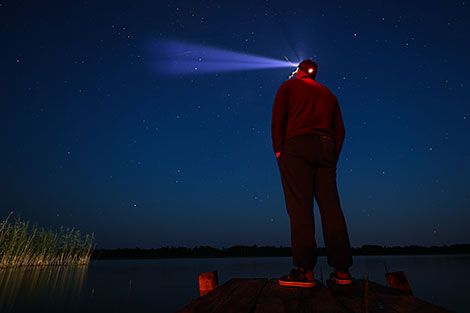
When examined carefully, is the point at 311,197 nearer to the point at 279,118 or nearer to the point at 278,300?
the point at 279,118

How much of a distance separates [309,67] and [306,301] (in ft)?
9.22

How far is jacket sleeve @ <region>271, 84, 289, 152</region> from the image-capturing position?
10.1 feet

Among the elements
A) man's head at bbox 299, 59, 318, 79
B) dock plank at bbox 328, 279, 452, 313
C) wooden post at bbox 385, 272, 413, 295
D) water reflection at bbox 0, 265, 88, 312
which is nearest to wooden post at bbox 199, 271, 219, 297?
dock plank at bbox 328, 279, 452, 313

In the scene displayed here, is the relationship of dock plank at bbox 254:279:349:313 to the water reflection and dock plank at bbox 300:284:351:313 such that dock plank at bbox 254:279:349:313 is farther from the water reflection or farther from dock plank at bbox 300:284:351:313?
the water reflection

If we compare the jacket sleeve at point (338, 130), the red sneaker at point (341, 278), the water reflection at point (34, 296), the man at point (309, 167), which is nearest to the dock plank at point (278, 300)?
the man at point (309, 167)

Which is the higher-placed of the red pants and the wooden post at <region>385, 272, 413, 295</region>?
the red pants

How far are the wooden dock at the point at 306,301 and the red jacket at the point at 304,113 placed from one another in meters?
1.50

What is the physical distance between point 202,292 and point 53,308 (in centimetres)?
1055

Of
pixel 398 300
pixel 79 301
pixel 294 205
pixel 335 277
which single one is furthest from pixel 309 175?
pixel 79 301

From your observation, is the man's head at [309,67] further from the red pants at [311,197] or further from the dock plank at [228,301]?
the dock plank at [228,301]

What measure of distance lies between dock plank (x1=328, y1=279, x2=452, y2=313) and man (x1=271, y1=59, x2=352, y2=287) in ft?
0.92

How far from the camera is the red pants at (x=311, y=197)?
262 cm

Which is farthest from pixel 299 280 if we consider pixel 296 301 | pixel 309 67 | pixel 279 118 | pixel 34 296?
pixel 34 296

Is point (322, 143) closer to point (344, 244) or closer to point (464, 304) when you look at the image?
point (344, 244)
